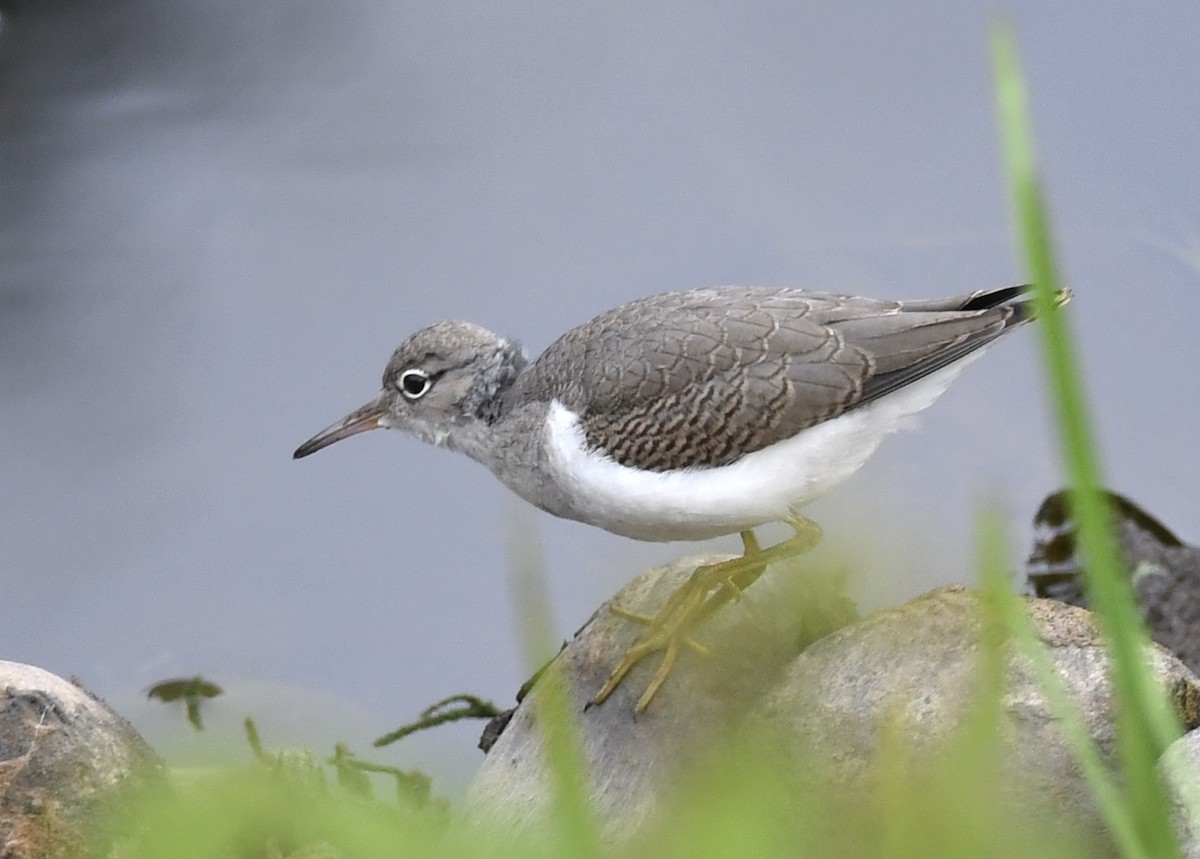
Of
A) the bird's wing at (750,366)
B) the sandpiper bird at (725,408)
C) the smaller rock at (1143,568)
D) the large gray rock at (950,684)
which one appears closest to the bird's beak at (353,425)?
the sandpiper bird at (725,408)

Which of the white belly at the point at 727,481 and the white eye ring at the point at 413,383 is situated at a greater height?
the white eye ring at the point at 413,383

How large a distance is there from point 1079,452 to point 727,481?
4300 millimetres

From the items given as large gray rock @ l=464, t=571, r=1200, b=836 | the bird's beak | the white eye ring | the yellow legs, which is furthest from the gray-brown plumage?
the bird's beak

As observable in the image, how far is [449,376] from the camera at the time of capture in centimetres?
625

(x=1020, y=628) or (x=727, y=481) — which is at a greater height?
(x=1020, y=628)

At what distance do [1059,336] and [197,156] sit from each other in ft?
34.7

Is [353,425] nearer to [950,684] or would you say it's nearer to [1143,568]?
[950,684]

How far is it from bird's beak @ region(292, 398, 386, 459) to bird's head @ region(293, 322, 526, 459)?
0.52 feet

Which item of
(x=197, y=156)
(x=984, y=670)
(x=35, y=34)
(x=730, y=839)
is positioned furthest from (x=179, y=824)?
(x=35, y=34)

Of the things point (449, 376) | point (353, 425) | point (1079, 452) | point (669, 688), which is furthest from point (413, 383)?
point (1079, 452)

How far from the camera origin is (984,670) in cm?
130

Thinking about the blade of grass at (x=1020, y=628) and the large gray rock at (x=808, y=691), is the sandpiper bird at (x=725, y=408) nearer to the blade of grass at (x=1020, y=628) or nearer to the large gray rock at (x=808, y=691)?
the large gray rock at (x=808, y=691)

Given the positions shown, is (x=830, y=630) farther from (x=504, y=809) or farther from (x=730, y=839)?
(x=730, y=839)

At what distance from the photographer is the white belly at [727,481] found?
5414 millimetres
